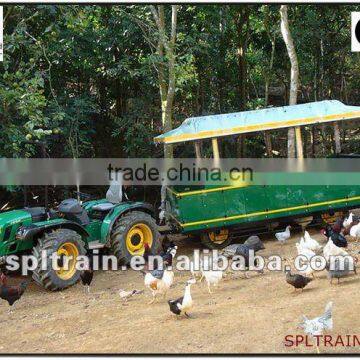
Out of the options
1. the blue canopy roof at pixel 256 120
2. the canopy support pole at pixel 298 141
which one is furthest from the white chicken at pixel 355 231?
the blue canopy roof at pixel 256 120

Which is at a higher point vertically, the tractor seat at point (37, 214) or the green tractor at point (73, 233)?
the tractor seat at point (37, 214)

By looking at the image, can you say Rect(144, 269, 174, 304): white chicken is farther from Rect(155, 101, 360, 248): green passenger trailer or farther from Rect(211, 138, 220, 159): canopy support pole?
Rect(211, 138, 220, 159): canopy support pole

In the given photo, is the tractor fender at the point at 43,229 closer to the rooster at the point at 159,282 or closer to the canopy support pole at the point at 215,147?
the rooster at the point at 159,282

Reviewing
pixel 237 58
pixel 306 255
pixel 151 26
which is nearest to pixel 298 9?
pixel 237 58

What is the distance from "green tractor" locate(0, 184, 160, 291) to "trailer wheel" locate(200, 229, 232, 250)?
1107 mm

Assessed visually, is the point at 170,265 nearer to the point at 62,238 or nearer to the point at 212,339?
the point at 62,238

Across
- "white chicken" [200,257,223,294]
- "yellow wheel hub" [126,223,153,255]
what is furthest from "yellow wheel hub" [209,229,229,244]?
"white chicken" [200,257,223,294]

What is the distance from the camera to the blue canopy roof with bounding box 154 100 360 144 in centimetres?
913

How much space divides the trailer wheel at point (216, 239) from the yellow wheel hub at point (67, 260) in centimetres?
276

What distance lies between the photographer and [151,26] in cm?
1234

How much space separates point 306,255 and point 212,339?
296 cm

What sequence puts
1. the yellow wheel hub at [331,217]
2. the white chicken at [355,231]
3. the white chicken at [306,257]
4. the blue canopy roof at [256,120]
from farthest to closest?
the yellow wheel hub at [331,217], the blue canopy roof at [256,120], the white chicken at [355,231], the white chicken at [306,257]

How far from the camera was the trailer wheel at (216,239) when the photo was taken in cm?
962

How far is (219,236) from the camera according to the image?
9.72m
